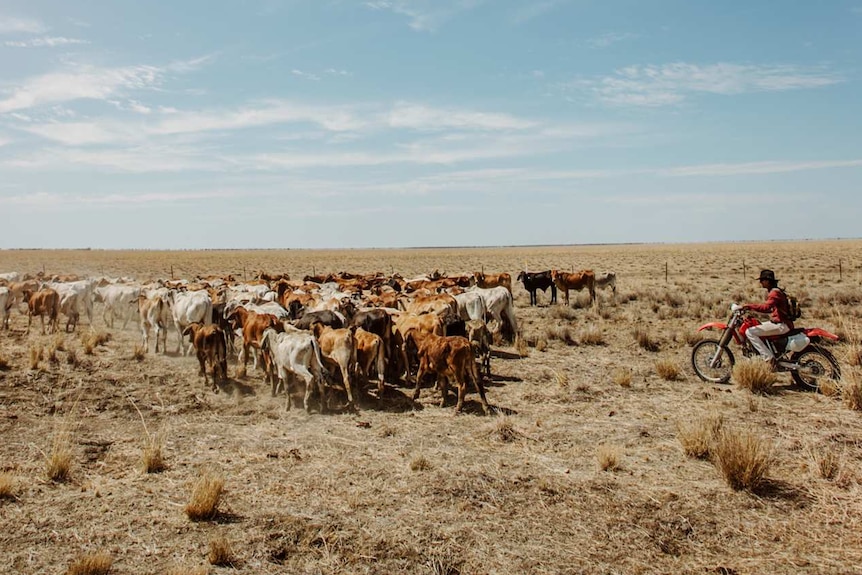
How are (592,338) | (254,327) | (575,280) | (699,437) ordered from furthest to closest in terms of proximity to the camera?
(575,280), (592,338), (254,327), (699,437)

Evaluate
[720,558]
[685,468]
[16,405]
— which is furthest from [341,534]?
[16,405]

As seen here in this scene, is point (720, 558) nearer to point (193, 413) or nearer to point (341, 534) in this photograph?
point (341, 534)

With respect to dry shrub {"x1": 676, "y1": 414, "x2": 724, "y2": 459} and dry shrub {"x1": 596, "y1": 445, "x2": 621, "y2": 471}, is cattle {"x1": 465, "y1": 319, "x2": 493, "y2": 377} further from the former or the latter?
dry shrub {"x1": 596, "y1": 445, "x2": 621, "y2": 471}

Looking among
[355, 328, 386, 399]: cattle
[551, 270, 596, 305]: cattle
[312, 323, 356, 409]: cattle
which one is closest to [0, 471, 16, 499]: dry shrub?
[312, 323, 356, 409]: cattle

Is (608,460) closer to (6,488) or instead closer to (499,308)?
(6,488)

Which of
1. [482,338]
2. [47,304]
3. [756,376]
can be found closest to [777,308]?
[756,376]

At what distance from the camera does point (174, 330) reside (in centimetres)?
1864

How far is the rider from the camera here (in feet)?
34.6

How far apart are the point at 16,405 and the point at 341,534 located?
24.9ft

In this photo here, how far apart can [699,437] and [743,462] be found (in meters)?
1.07

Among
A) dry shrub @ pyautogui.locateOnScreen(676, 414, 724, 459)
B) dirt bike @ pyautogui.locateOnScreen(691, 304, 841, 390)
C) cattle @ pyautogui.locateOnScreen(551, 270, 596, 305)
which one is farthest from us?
cattle @ pyautogui.locateOnScreen(551, 270, 596, 305)

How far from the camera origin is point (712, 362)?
37.6 ft

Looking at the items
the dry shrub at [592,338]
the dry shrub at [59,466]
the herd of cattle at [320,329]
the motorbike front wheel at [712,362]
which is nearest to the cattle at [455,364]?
the herd of cattle at [320,329]

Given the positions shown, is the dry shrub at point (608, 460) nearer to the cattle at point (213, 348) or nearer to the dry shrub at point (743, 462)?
the dry shrub at point (743, 462)
